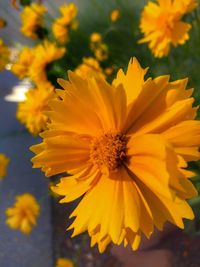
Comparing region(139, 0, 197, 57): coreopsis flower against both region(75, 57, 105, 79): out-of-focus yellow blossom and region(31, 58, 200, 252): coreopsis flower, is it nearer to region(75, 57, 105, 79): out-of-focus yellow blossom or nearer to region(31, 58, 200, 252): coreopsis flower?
region(75, 57, 105, 79): out-of-focus yellow blossom

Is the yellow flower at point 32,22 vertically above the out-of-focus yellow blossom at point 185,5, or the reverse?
the yellow flower at point 32,22

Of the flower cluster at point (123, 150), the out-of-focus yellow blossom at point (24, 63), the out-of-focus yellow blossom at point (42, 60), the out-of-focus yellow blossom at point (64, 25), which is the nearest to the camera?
the flower cluster at point (123, 150)

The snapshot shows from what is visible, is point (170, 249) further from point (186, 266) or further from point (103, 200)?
point (103, 200)

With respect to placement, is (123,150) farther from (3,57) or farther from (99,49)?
(99,49)

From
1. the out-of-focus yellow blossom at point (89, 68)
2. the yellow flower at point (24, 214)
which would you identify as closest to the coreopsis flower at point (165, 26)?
the out-of-focus yellow blossom at point (89, 68)

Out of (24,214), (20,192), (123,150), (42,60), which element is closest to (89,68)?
(42,60)

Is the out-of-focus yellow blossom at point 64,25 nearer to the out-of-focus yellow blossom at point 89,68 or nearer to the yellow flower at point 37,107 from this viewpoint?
the out-of-focus yellow blossom at point 89,68

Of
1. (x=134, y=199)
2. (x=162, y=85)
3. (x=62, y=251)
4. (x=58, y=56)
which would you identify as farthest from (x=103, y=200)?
(x=62, y=251)
